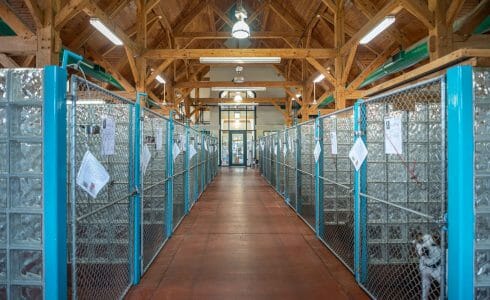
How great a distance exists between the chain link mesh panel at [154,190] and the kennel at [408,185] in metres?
2.45

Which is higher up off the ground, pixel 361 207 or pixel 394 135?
pixel 394 135

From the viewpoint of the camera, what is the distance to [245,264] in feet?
13.8

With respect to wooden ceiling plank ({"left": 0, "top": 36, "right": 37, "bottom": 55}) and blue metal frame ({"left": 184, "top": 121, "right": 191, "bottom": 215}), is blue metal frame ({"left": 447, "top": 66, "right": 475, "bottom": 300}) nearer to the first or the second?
blue metal frame ({"left": 184, "top": 121, "right": 191, "bottom": 215})

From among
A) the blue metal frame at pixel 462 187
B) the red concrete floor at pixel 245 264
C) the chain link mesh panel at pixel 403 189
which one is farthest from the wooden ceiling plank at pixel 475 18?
the blue metal frame at pixel 462 187

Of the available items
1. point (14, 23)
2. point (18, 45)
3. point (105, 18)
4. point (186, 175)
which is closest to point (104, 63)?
point (105, 18)

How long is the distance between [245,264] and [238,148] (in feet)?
66.6

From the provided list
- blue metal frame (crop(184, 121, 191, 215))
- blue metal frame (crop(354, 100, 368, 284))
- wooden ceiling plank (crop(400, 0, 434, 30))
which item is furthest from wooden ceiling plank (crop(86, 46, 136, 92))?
blue metal frame (crop(354, 100, 368, 284))

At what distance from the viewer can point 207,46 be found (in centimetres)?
1705

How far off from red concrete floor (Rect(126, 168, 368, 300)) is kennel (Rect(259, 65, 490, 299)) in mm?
320

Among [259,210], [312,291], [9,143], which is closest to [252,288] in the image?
[312,291]

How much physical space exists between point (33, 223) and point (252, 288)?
222 centimetres

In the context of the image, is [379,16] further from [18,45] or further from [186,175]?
[18,45]

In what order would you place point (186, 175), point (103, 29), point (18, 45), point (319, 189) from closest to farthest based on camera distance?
point (319, 189)
point (18, 45)
point (103, 29)
point (186, 175)

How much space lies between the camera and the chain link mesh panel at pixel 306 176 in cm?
677
